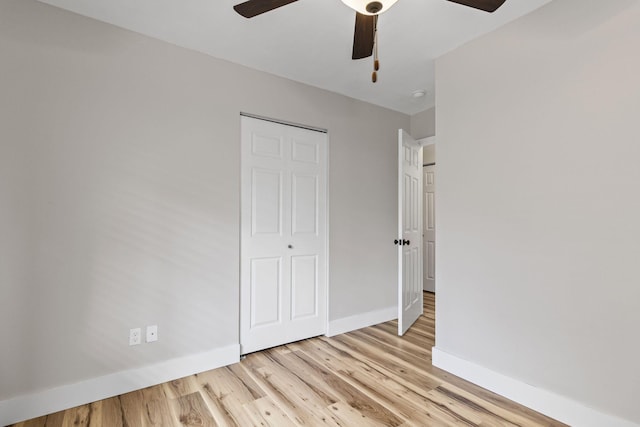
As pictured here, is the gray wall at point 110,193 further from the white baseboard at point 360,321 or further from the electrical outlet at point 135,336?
the white baseboard at point 360,321

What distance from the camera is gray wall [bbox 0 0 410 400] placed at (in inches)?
72.2

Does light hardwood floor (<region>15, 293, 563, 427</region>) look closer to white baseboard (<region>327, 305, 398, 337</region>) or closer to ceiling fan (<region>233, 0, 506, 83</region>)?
white baseboard (<region>327, 305, 398, 337</region>)

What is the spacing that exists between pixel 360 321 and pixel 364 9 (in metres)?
2.87

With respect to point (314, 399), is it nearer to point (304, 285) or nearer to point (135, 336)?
Result: point (304, 285)

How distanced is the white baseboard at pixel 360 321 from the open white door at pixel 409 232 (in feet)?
0.94

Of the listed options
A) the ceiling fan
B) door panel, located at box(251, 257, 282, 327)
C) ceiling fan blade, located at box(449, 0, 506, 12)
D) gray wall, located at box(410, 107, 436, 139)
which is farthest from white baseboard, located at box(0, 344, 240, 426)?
gray wall, located at box(410, 107, 436, 139)

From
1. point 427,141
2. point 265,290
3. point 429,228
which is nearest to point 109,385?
point 265,290

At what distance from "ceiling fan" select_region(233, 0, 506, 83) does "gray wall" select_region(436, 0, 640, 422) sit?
76 cm

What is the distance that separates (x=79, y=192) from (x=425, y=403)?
2.59 metres

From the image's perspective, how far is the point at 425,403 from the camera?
197 centimetres

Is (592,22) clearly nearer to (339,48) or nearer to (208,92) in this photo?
(339,48)

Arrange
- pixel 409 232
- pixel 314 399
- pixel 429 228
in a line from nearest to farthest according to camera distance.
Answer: pixel 314 399
pixel 409 232
pixel 429 228

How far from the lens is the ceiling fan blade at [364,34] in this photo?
5.09 ft

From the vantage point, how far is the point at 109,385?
2041 mm
